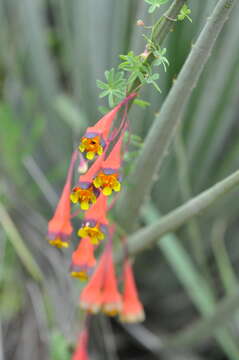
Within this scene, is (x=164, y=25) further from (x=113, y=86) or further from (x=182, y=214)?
(x=182, y=214)

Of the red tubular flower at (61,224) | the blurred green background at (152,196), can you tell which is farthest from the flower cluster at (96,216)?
the blurred green background at (152,196)

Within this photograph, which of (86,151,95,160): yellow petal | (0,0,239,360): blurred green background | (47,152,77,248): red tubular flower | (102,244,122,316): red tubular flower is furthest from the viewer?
(0,0,239,360): blurred green background

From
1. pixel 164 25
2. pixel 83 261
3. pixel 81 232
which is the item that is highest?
pixel 164 25

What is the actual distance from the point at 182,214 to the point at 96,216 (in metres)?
0.17

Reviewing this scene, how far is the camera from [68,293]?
1.46m

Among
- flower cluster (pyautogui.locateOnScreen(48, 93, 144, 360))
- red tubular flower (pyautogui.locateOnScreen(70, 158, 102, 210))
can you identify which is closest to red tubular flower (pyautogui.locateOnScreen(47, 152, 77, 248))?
flower cluster (pyautogui.locateOnScreen(48, 93, 144, 360))

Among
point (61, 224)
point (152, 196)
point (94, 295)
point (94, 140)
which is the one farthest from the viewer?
point (152, 196)

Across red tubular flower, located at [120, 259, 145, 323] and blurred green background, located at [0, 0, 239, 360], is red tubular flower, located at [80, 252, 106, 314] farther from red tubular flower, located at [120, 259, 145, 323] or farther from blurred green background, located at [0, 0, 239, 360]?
blurred green background, located at [0, 0, 239, 360]

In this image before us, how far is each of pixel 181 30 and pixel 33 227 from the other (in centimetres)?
73

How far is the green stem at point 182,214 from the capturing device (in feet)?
2.53

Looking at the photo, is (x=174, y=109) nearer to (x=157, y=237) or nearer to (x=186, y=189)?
(x=157, y=237)

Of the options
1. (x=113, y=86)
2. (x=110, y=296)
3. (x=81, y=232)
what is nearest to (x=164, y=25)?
(x=113, y=86)

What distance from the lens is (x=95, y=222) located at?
29.8 inches

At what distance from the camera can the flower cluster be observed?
70 cm
